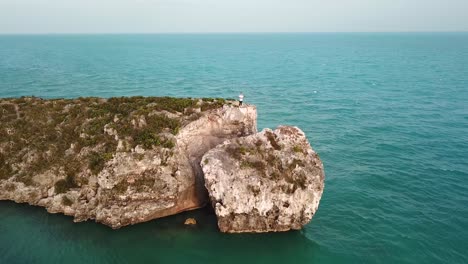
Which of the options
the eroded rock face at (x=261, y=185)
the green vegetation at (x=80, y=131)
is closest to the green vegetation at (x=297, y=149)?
the eroded rock face at (x=261, y=185)

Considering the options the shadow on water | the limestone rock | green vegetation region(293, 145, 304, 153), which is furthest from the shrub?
green vegetation region(293, 145, 304, 153)

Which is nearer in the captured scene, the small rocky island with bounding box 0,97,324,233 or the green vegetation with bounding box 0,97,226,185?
the small rocky island with bounding box 0,97,324,233

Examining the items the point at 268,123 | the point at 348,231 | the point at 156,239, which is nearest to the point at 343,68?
the point at 268,123

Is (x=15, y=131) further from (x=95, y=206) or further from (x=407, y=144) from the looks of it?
(x=407, y=144)

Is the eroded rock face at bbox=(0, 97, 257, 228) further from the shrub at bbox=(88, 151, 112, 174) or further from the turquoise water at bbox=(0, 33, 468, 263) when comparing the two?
the turquoise water at bbox=(0, 33, 468, 263)

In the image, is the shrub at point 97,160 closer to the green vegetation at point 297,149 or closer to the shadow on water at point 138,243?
the shadow on water at point 138,243

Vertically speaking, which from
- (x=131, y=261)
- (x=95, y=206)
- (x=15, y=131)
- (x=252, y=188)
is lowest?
(x=131, y=261)

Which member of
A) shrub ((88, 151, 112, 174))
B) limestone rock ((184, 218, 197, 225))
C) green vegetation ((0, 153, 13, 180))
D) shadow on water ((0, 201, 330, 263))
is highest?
shrub ((88, 151, 112, 174))

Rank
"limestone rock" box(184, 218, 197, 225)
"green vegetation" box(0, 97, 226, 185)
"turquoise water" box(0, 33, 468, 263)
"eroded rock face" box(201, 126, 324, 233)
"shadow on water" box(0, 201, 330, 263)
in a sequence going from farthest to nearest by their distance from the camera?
"green vegetation" box(0, 97, 226, 185), "limestone rock" box(184, 218, 197, 225), "eroded rock face" box(201, 126, 324, 233), "turquoise water" box(0, 33, 468, 263), "shadow on water" box(0, 201, 330, 263)

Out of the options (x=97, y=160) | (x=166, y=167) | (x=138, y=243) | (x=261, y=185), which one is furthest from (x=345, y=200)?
(x=97, y=160)
